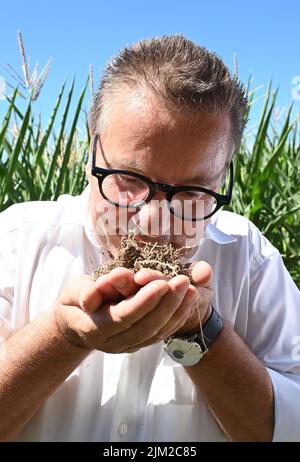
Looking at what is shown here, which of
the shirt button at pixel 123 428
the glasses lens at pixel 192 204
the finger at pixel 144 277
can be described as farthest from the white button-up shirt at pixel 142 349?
the finger at pixel 144 277

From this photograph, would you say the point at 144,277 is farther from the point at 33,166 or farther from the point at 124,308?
the point at 33,166

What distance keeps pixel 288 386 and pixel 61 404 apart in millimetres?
422

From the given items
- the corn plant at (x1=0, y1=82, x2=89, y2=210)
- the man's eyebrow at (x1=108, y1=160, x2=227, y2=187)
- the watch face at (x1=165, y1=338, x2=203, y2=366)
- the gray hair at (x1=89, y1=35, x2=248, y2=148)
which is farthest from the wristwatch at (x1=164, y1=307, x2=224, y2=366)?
the corn plant at (x1=0, y1=82, x2=89, y2=210)

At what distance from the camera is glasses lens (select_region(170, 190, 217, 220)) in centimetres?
94

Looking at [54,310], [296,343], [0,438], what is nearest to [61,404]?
[0,438]

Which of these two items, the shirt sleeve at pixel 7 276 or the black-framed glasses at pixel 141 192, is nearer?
the black-framed glasses at pixel 141 192

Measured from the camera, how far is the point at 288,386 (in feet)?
3.36

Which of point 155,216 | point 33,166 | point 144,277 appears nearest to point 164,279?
point 144,277

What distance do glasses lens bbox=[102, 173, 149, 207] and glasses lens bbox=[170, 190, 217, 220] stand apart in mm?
56

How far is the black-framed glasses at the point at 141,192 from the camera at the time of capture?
0.92 m

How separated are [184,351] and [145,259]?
0.57ft

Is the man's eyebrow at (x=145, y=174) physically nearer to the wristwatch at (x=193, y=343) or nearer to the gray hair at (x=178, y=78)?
the gray hair at (x=178, y=78)

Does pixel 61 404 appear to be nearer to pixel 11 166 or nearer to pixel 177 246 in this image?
pixel 177 246

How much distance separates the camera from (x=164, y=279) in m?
0.76
